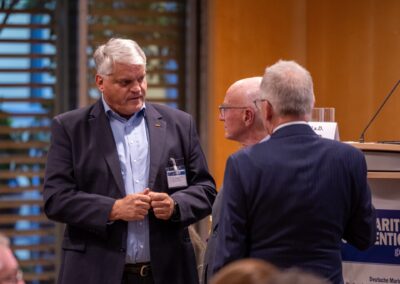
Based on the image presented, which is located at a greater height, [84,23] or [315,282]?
[84,23]

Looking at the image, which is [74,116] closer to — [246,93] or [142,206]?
[142,206]

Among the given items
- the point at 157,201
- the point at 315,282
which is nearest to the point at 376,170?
the point at 157,201

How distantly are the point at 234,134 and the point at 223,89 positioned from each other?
364cm

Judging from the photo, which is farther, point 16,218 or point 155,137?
point 16,218

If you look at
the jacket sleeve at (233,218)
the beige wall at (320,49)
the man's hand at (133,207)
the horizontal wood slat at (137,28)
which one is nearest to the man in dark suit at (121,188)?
the man's hand at (133,207)

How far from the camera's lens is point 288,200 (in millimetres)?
3129

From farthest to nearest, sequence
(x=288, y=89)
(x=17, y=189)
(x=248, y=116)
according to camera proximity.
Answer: (x=17, y=189) → (x=248, y=116) → (x=288, y=89)

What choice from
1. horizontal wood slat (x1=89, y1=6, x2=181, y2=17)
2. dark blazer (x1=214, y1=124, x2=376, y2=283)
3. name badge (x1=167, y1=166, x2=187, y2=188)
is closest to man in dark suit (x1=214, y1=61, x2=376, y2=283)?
dark blazer (x1=214, y1=124, x2=376, y2=283)

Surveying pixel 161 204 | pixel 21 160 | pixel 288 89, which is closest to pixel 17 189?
pixel 21 160

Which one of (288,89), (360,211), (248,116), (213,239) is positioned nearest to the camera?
(288,89)

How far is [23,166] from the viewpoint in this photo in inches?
295

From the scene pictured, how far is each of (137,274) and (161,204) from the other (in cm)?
29

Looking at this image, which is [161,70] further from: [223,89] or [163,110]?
[163,110]

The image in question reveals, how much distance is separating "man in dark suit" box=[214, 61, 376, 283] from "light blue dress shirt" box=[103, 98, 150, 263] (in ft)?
1.94
